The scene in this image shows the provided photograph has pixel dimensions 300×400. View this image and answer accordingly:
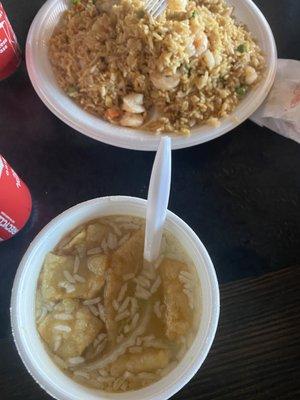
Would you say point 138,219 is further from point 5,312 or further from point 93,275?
point 5,312

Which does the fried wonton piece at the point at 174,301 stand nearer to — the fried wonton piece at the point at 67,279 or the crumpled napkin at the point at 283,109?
the fried wonton piece at the point at 67,279

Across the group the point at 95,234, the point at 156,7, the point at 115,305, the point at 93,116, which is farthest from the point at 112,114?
the point at 115,305

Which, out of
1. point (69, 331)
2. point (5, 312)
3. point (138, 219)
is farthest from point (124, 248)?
point (5, 312)

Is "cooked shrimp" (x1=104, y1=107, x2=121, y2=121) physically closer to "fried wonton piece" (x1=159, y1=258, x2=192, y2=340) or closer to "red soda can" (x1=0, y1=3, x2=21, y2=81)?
"red soda can" (x1=0, y1=3, x2=21, y2=81)

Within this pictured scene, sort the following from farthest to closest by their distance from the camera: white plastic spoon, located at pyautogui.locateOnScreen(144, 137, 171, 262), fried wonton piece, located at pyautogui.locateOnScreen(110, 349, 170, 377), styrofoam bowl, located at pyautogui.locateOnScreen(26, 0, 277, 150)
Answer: styrofoam bowl, located at pyautogui.locateOnScreen(26, 0, 277, 150) < fried wonton piece, located at pyautogui.locateOnScreen(110, 349, 170, 377) < white plastic spoon, located at pyautogui.locateOnScreen(144, 137, 171, 262)

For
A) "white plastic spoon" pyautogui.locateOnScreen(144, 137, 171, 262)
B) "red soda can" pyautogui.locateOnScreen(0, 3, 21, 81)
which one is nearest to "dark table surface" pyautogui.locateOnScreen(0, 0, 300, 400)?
"red soda can" pyautogui.locateOnScreen(0, 3, 21, 81)

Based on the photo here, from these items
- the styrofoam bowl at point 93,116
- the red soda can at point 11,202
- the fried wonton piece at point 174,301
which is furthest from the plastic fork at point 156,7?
the fried wonton piece at point 174,301
